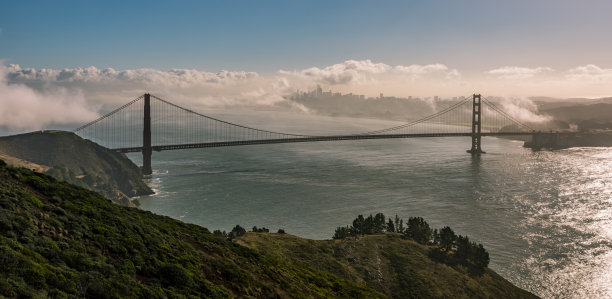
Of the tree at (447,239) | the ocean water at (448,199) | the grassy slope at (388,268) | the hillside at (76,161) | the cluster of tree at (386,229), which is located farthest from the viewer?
the hillside at (76,161)

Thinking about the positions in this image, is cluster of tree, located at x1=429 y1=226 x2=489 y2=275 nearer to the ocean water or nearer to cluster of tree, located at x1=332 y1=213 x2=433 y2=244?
cluster of tree, located at x1=332 y1=213 x2=433 y2=244

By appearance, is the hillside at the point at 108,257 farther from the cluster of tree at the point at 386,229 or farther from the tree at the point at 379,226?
the tree at the point at 379,226

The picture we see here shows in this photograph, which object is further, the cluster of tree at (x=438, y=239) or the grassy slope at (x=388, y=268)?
the cluster of tree at (x=438, y=239)

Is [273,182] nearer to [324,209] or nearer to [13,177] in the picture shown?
[324,209]

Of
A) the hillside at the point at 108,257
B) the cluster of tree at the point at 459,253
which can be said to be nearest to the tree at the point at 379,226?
the cluster of tree at the point at 459,253

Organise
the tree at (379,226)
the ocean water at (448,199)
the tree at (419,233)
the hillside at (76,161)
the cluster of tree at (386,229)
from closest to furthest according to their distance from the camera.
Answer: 1. the ocean water at (448,199)
2. the tree at (419,233)
3. the cluster of tree at (386,229)
4. the tree at (379,226)
5. the hillside at (76,161)

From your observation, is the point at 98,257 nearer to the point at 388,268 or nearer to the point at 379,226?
the point at 388,268

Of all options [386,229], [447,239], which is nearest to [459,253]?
[447,239]

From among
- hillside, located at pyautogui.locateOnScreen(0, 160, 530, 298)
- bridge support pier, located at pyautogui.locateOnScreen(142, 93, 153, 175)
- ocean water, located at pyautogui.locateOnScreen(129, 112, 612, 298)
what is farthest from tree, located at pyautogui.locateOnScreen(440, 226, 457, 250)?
bridge support pier, located at pyautogui.locateOnScreen(142, 93, 153, 175)
